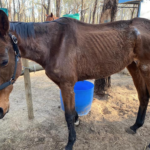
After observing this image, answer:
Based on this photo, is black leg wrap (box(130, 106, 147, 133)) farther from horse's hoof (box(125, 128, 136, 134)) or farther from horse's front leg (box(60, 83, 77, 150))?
horse's front leg (box(60, 83, 77, 150))

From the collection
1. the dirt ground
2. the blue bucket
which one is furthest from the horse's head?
the blue bucket

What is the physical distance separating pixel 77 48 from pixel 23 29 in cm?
67

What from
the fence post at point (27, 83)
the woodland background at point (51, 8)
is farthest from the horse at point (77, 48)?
the woodland background at point (51, 8)

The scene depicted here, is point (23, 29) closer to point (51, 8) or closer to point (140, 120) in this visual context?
point (140, 120)

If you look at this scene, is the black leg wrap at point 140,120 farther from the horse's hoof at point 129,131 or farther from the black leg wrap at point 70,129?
the black leg wrap at point 70,129

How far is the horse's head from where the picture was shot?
1.17 metres

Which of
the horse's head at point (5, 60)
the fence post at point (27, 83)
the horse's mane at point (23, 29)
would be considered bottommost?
the fence post at point (27, 83)

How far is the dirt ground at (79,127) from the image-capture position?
199cm

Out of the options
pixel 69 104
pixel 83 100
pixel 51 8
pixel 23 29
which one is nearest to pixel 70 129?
pixel 69 104

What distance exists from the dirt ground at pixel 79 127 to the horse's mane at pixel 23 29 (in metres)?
1.64

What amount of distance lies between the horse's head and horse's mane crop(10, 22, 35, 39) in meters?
0.18

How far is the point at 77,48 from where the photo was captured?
1.63m

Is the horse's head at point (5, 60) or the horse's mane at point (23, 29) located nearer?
the horse's head at point (5, 60)

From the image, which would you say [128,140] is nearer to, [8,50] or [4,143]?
[4,143]
